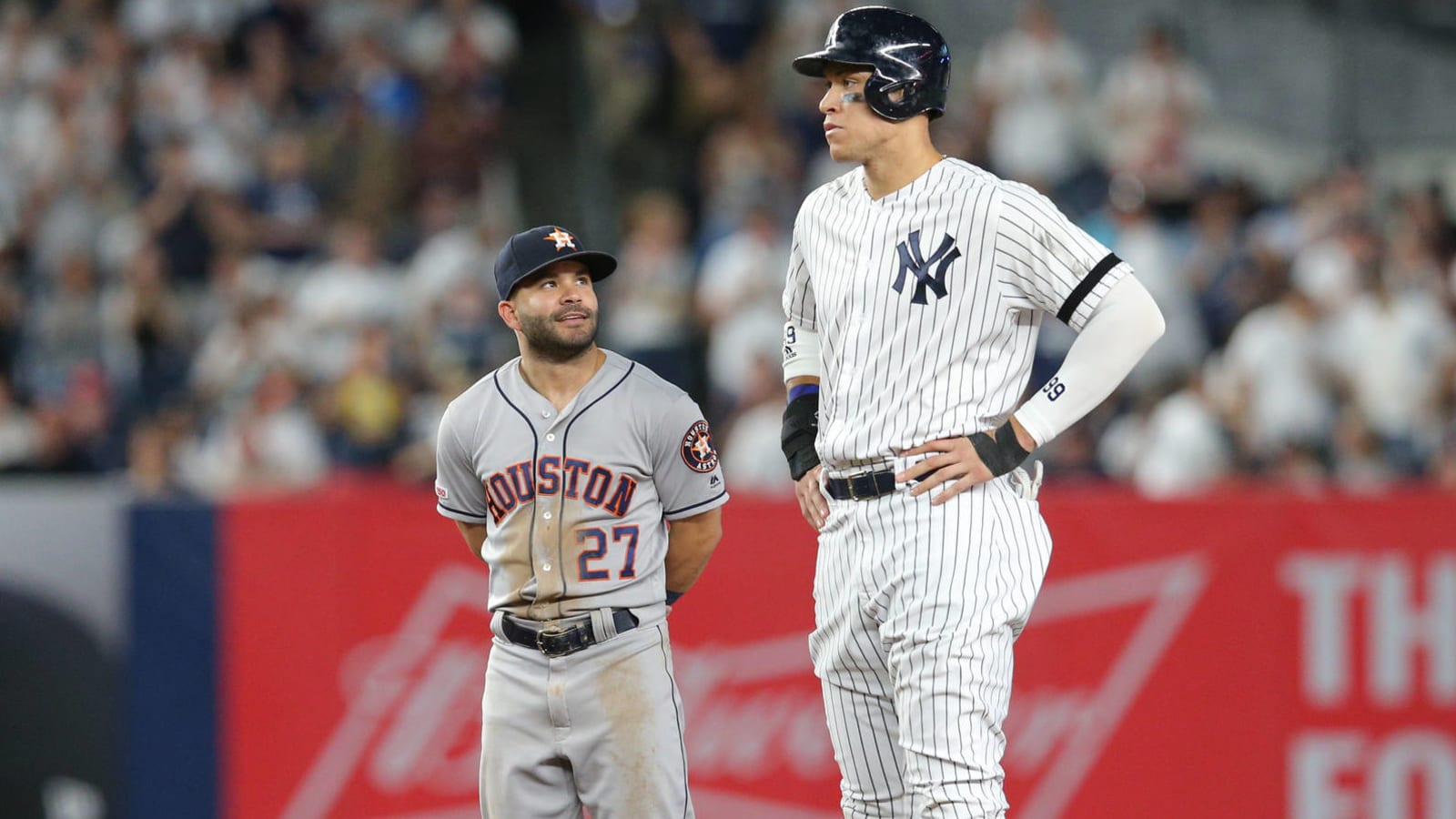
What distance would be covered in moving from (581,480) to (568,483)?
0.03 metres

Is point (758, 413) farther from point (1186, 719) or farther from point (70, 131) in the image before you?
point (70, 131)

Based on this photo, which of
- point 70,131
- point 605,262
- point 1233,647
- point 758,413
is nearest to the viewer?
point 605,262

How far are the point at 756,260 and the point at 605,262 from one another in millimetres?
6258

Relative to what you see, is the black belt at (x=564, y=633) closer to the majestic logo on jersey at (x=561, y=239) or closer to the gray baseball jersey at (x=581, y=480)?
the gray baseball jersey at (x=581, y=480)

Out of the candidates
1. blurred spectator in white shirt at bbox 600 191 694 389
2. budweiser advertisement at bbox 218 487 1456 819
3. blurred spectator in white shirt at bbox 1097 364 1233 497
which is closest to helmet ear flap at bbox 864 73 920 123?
budweiser advertisement at bbox 218 487 1456 819

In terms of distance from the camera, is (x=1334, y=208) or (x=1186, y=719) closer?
(x=1186, y=719)

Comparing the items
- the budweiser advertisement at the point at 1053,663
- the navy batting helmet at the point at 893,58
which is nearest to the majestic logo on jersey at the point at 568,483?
the navy batting helmet at the point at 893,58

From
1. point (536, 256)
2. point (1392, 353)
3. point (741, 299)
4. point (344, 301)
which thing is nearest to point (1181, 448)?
point (1392, 353)

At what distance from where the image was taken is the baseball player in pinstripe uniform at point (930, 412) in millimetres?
4160

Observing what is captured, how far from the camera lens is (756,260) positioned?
1080 centimetres

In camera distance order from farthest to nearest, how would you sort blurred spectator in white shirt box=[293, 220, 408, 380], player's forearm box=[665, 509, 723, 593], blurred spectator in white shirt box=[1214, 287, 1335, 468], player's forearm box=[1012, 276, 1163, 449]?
blurred spectator in white shirt box=[293, 220, 408, 380]
blurred spectator in white shirt box=[1214, 287, 1335, 468]
player's forearm box=[665, 509, 723, 593]
player's forearm box=[1012, 276, 1163, 449]

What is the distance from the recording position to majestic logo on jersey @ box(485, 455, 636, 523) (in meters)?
4.53

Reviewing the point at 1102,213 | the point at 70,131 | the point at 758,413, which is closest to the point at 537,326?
the point at 758,413

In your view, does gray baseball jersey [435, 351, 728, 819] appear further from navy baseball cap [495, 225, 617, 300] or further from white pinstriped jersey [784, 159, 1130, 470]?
white pinstriped jersey [784, 159, 1130, 470]
